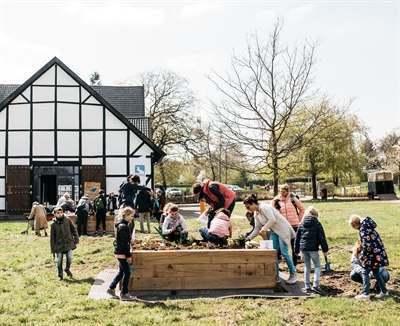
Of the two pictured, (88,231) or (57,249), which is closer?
(57,249)

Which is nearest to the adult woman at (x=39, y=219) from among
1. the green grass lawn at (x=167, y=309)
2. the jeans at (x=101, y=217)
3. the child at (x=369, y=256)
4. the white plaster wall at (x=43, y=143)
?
the jeans at (x=101, y=217)

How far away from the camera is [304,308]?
20.0ft

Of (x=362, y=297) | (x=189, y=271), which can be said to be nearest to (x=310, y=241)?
(x=362, y=297)

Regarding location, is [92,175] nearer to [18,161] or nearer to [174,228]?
[18,161]

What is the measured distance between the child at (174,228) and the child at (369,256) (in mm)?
3003

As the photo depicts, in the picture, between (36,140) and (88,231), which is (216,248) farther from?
(36,140)

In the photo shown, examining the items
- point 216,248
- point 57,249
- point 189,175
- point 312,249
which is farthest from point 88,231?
point 189,175

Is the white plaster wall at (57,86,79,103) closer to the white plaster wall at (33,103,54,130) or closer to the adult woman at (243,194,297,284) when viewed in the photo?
the white plaster wall at (33,103,54,130)

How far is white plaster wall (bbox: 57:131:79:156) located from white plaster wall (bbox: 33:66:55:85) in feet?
7.86

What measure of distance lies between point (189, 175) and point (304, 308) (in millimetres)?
48434

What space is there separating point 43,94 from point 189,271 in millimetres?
17537

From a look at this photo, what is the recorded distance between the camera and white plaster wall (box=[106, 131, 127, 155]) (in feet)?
73.8

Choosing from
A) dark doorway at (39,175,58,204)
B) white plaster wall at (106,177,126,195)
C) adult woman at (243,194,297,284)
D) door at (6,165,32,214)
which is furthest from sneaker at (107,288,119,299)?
dark doorway at (39,175,58,204)

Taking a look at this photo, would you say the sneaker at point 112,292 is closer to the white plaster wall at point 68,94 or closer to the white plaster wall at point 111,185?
the white plaster wall at point 111,185
